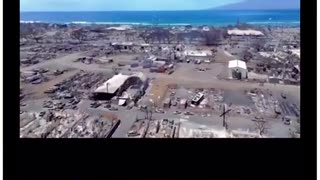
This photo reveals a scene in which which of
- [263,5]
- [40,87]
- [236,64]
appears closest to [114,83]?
[40,87]

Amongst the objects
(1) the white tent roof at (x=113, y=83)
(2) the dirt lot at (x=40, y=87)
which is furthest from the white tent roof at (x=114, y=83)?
(2) the dirt lot at (x=40, y=87)

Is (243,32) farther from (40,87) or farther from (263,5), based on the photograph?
(40,87)

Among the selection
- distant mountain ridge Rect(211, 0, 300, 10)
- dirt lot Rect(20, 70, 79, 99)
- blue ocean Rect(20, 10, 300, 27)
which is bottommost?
dirt lot Rect(20, 70, 79, 99)

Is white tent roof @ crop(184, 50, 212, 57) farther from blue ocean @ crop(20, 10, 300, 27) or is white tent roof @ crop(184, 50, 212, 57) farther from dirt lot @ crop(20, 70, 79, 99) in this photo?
dirt lot @ crop(20, 70, 79, 99)

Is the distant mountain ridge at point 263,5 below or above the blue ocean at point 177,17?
above

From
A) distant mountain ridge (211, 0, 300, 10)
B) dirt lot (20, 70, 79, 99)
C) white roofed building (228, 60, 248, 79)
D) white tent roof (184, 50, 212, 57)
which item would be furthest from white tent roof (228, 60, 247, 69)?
dirt lot (20, 70, 79, 99)

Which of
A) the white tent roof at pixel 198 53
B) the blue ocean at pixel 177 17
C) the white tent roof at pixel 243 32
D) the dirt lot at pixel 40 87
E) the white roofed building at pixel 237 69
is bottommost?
the dirt lot at pixel 40 87

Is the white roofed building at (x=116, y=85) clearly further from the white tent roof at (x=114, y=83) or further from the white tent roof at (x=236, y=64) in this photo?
the white tent roof at (x=236, y=64)
